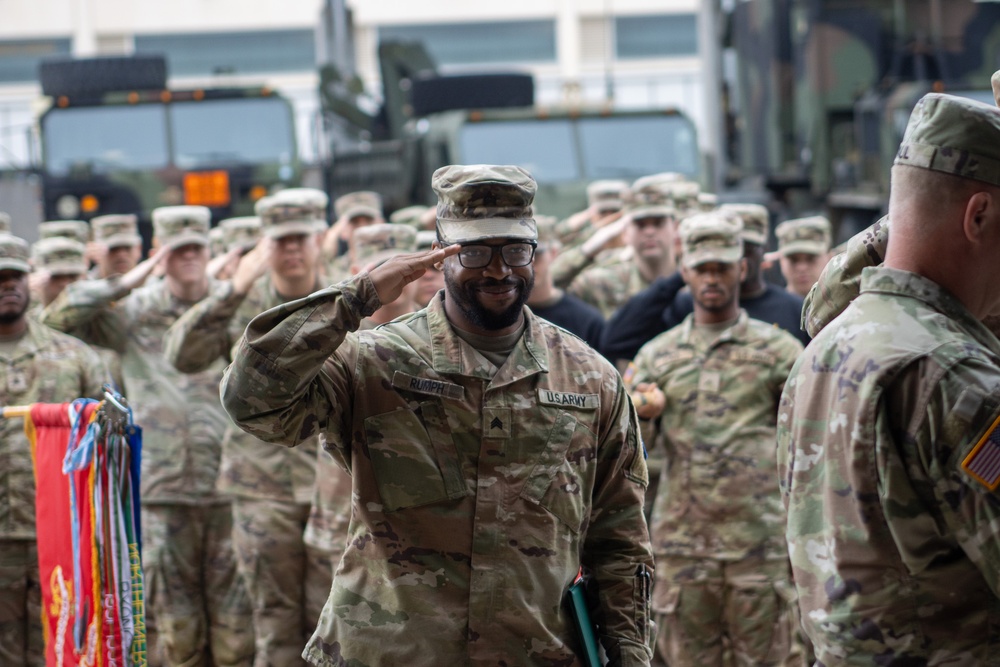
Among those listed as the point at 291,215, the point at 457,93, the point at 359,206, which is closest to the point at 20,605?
the point at 291,215

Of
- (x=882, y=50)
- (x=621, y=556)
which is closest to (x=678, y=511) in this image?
(x=621, y=556)

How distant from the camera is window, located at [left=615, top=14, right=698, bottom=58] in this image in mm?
35125

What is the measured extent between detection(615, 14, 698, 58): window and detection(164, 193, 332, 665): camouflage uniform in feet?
97.1

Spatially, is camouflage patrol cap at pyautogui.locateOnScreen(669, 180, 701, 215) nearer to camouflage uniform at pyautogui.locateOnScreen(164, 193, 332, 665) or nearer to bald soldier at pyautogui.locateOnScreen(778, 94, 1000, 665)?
camouflage uniform at pyautogui.locateOnScreen(164, 193, 332, 665)

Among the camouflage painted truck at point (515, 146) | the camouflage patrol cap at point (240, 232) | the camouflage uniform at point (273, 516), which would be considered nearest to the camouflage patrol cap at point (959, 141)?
the camouflage uniform at point (273, 516)

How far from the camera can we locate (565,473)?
3684mm

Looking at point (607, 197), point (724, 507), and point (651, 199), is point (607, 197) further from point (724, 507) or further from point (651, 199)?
point (724, 507)

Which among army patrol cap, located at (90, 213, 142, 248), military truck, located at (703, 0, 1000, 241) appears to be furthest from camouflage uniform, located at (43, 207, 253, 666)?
military truck, located at (703, 0, 1000, 241)

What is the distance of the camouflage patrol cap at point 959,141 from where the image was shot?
2613 mm

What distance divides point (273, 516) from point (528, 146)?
6703 mm

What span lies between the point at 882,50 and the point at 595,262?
4.74 meters

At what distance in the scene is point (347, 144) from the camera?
1470cm

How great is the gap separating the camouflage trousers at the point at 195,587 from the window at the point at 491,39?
28.6 meters

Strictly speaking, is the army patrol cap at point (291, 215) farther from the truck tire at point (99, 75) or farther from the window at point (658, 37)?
the window at point (658, 37)
